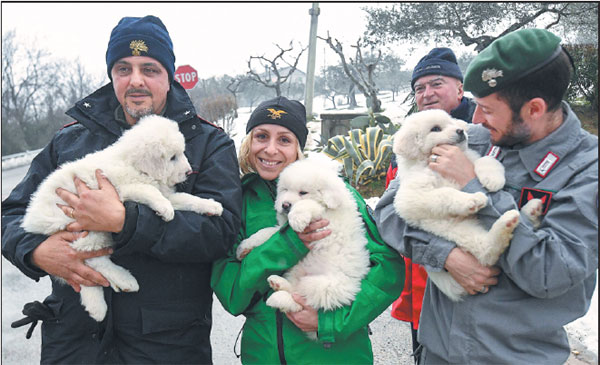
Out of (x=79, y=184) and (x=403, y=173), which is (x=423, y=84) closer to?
(x=403, y=173)

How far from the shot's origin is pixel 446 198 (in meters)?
2.11

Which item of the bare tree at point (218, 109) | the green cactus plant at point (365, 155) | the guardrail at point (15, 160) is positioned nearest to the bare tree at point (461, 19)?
the green cactus plant at point (365, 155)

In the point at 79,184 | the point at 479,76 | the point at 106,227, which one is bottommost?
the point at 106,227

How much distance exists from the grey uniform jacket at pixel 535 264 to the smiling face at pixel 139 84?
1702mm

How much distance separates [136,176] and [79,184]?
295 millimetres

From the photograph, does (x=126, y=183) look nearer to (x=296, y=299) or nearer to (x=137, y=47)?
(x=137, y=47)

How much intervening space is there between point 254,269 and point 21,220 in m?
1.39

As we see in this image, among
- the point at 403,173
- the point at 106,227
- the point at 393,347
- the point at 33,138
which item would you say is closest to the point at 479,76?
the point at 403,173

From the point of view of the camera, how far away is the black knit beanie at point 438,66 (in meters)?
3.66

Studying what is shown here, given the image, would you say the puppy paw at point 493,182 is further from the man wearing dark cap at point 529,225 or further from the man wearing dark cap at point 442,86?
the man wearing dark cap at point 442,86

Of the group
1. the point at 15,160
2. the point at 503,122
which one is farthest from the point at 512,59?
the point at 15,160

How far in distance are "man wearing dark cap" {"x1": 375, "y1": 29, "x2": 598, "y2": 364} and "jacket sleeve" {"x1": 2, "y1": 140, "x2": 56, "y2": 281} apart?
2.11m

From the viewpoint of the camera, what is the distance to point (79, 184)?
7.34 feet

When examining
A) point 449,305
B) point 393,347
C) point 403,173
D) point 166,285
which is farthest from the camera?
point 393,347
